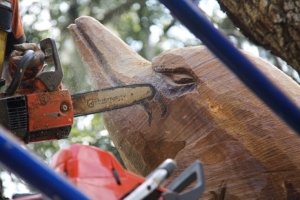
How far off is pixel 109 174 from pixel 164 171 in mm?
213

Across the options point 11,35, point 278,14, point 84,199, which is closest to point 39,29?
point 11,35

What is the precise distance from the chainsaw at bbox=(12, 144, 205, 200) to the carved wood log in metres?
1.31

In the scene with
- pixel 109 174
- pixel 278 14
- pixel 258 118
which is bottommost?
pixel 258 118

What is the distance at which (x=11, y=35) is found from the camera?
4023 millimetres

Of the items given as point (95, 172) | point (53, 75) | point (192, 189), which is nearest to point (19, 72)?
point (53, 75)

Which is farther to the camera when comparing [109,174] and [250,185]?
[250,185]

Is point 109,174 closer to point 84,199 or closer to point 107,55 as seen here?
point 84,199

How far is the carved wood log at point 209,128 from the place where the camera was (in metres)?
3.23

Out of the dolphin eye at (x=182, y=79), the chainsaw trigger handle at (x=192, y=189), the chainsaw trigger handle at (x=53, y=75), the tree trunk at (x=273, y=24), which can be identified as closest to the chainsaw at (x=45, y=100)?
the chainsaw trigger handle at (x=53, y=75)

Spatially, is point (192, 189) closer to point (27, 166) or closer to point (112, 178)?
point (112, 178)

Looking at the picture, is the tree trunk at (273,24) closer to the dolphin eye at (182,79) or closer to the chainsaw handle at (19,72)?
the dolphin eye at (182,79)

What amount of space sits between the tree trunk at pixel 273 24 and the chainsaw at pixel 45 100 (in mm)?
1470

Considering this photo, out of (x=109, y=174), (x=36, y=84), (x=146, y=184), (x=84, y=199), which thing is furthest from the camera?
(x=36, y=84)

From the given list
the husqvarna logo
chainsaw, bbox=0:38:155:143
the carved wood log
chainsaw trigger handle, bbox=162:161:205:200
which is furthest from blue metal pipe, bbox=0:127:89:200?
the husqvarna logo
